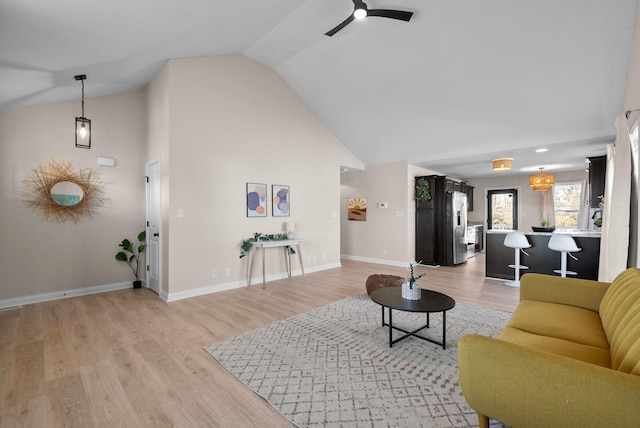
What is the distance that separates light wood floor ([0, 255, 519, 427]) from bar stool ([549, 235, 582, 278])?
0.85 metres

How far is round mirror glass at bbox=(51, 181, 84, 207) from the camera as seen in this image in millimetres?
4152

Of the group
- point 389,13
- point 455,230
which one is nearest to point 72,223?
point 389,13

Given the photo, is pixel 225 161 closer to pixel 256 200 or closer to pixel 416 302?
pixel 256 200

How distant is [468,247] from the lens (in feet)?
25.4

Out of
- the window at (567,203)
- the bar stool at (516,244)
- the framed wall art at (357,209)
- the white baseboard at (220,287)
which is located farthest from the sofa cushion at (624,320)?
the window at (567,203)

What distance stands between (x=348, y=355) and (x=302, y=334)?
61cm

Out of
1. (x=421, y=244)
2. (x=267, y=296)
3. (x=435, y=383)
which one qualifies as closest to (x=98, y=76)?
(x=267, y=296)

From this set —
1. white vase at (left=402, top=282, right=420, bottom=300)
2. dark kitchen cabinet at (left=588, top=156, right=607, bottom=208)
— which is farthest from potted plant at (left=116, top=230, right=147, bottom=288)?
dark kitchen cabinet at (left=588, top=156, right=607, bottom=208)

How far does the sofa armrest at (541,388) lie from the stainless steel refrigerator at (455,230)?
5.76m

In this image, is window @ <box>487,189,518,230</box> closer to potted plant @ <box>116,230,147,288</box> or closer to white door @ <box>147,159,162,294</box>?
white door @ <box>147,159,162,294</box>

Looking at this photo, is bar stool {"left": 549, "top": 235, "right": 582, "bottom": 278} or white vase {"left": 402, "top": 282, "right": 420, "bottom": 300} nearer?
white vase {"left": 402, "top": 282, "right": 420, "bottom": 300}

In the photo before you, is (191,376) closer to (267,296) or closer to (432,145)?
(267,296)

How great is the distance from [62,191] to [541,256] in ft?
25.2

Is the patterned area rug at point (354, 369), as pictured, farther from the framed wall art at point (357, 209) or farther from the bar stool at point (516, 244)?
the framed wall art at point (357, 209)
